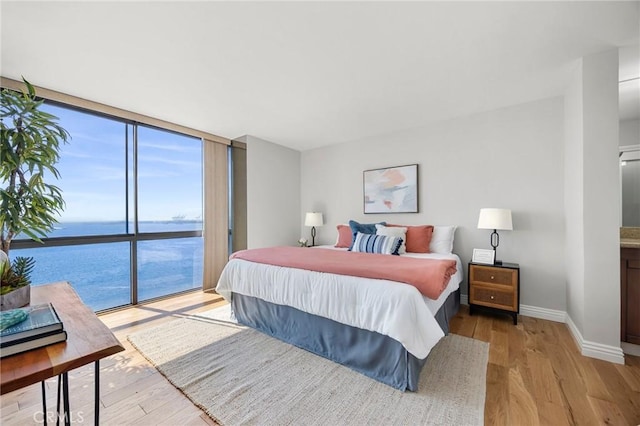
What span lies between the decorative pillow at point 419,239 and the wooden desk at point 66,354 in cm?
307

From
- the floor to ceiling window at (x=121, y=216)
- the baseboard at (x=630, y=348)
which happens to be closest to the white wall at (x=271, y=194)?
the floor to ceiling window at (x=121, y=216)

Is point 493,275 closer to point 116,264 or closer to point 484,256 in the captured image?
point 484,256

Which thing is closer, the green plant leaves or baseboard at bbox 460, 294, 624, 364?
the green plant leaves

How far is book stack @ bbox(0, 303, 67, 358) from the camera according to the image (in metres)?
0.81

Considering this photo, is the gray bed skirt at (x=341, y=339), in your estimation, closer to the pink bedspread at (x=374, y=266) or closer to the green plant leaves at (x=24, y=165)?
the pink bedspread at (x=374, y=266)

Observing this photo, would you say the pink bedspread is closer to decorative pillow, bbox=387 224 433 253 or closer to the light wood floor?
the light wood floor

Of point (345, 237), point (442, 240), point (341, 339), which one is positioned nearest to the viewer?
point (341, 339)

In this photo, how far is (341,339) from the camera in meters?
2.05

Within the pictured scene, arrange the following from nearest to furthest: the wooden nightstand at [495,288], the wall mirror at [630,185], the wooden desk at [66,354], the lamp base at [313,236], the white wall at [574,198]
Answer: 1. the wooden desk at [66,354]
2. the white wall at [574,198]
3. the wooden nightstand at [495,288]
4. the wall mirror at [630,185]
5. the lamp base at [313,236]

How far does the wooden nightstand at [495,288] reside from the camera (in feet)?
8.83

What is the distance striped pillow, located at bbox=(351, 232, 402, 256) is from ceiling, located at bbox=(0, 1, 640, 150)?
1.60 m

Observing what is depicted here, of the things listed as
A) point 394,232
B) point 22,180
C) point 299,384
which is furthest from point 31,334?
point 394,232

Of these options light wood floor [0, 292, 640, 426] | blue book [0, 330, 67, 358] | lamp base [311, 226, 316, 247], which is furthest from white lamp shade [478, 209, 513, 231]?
blue book [0, 330, 67, 358]

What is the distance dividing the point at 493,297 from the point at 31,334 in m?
3.51
